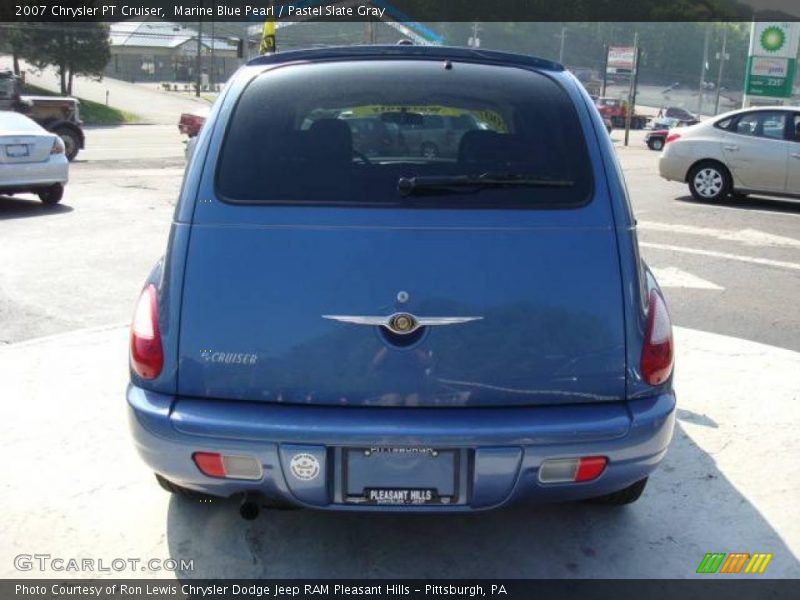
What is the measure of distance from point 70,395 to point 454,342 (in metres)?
2.77

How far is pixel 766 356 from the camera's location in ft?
18.2

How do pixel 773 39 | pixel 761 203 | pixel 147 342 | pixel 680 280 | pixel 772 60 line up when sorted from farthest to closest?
pixel 773 39, pixel 772 60, pixel 761 203, pixel 680 280, pixel 147 342

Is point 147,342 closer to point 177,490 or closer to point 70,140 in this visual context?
point 177,490

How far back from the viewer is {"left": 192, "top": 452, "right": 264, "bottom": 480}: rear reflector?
8.63 ft

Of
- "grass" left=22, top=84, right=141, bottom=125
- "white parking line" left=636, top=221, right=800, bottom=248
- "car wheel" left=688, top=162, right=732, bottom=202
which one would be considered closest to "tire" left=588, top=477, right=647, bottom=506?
"white parking line" left=636, top=221, right=800, bottom=248

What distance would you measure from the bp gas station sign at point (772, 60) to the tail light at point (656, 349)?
106 ft

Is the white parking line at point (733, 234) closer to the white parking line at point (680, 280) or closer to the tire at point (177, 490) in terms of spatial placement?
the white parking line at point (680, 280)

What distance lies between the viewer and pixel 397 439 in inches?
101

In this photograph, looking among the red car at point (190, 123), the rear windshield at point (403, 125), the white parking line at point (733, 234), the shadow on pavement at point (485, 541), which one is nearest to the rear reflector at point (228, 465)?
the shadow on pavement at point (485, 541)

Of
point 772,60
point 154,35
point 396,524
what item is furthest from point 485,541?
point 154,35

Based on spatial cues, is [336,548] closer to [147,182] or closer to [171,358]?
[171,358]

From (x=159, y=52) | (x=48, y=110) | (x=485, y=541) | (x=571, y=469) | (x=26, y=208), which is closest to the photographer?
(x=571, y=469)

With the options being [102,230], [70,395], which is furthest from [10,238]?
[70,395]

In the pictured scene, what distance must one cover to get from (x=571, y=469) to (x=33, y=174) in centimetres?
1007
